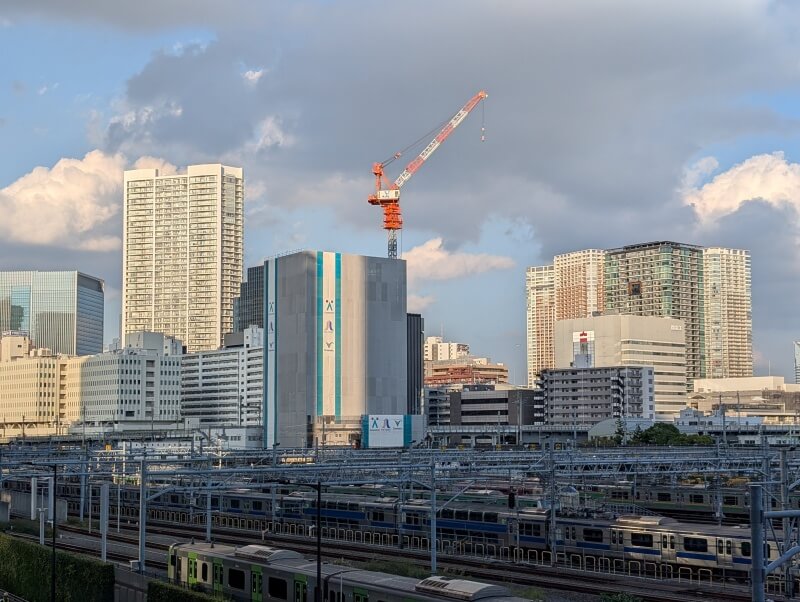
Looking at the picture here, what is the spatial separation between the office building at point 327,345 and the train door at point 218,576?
127 m

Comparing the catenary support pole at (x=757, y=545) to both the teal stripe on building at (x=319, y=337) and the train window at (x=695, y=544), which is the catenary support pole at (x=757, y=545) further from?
the teal stripe on building at (x=319, y=337)

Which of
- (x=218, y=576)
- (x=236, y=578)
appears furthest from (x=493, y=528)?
(x=236, y=578)

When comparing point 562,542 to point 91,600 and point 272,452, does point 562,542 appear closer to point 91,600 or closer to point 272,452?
point 272,452

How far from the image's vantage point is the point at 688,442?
139 m

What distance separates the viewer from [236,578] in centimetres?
4075

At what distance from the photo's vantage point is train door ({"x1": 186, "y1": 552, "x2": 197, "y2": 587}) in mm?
43688

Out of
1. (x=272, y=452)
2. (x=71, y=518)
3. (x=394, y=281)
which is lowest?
(x=71, y=518)

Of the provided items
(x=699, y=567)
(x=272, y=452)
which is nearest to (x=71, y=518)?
(x=272, y=452)

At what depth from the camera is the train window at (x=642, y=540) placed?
51.8m

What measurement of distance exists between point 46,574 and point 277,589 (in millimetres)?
12102

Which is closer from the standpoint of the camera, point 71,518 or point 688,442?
point 71,518

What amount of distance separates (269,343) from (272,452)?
11004cm

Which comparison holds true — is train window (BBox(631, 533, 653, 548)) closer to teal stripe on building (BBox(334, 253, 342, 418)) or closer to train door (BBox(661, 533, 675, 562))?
train door (BBox(661, 533, 675, 562))

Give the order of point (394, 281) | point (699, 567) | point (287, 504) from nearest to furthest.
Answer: point (699, 567) → point (287, 504) → point (394, 281)
